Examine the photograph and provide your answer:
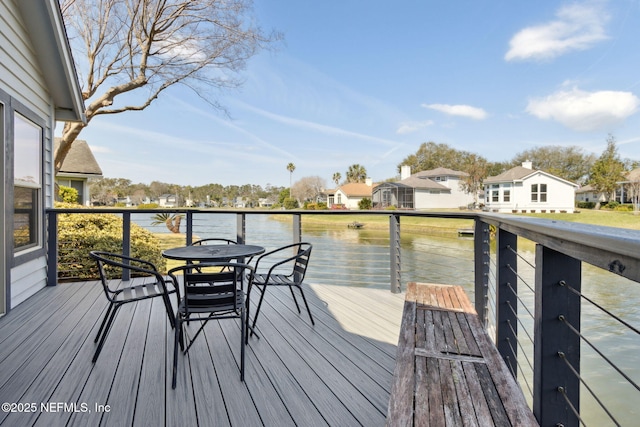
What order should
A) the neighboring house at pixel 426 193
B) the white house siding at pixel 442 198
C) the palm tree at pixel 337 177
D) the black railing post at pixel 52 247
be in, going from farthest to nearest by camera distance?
the palm tree at pixel 337 177 → the white house siding at pixel 442 198 → the neighboring house at pixel 426 193 → the black railing post at pixel 52 247

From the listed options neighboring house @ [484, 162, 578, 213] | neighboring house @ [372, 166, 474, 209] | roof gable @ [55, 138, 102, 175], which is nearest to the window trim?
roof gable @ [55, 138, 102, 175]

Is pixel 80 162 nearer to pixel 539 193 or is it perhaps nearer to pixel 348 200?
pixel 348 200

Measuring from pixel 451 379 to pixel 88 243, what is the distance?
20.2ft

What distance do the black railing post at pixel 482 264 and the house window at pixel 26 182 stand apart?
4.44 m

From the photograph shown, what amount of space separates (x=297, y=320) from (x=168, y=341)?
1.07 meters

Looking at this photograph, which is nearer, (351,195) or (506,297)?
(506,297)

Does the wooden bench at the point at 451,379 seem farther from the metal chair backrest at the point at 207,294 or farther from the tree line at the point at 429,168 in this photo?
the tree line at the point at 429,168

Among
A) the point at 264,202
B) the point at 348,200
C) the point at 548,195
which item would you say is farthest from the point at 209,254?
the point at 264,202

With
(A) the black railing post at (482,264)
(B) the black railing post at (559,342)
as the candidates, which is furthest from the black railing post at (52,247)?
(B) the black railing post at (559,342)

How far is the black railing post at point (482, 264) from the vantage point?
2820 millimetres

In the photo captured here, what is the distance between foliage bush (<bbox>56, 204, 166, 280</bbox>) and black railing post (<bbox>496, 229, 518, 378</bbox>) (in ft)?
17.4

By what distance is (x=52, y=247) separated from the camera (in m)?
4.51

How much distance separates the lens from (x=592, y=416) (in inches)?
136

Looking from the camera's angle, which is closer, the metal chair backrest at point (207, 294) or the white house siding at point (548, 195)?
the metal chair backrest at point (207, 294)
